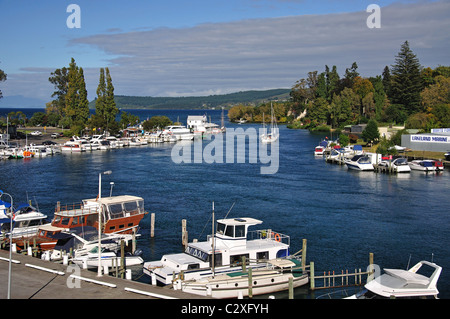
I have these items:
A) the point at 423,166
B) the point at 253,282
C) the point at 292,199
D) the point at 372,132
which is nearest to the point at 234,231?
the point at 253,282

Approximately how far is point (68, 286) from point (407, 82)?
135315 mm

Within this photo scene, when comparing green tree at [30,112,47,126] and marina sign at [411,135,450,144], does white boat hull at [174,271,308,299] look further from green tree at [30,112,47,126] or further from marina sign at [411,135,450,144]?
green tree at [30,112,47,126]

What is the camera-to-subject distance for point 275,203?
52.9 meters

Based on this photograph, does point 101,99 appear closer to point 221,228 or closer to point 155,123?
point 155,123

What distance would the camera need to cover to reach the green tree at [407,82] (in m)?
138

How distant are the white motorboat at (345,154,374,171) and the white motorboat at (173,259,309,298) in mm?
49748

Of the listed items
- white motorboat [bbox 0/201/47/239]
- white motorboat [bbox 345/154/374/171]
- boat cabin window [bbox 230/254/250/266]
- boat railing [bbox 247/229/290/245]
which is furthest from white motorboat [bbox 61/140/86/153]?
boat cabin window [bbox 230/254/250/266]

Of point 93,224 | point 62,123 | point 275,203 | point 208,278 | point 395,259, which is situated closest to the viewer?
point 208,278

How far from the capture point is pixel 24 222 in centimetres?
3866

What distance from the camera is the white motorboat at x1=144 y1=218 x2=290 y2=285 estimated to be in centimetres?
2855

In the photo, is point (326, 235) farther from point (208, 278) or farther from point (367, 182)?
point (367, 182)
